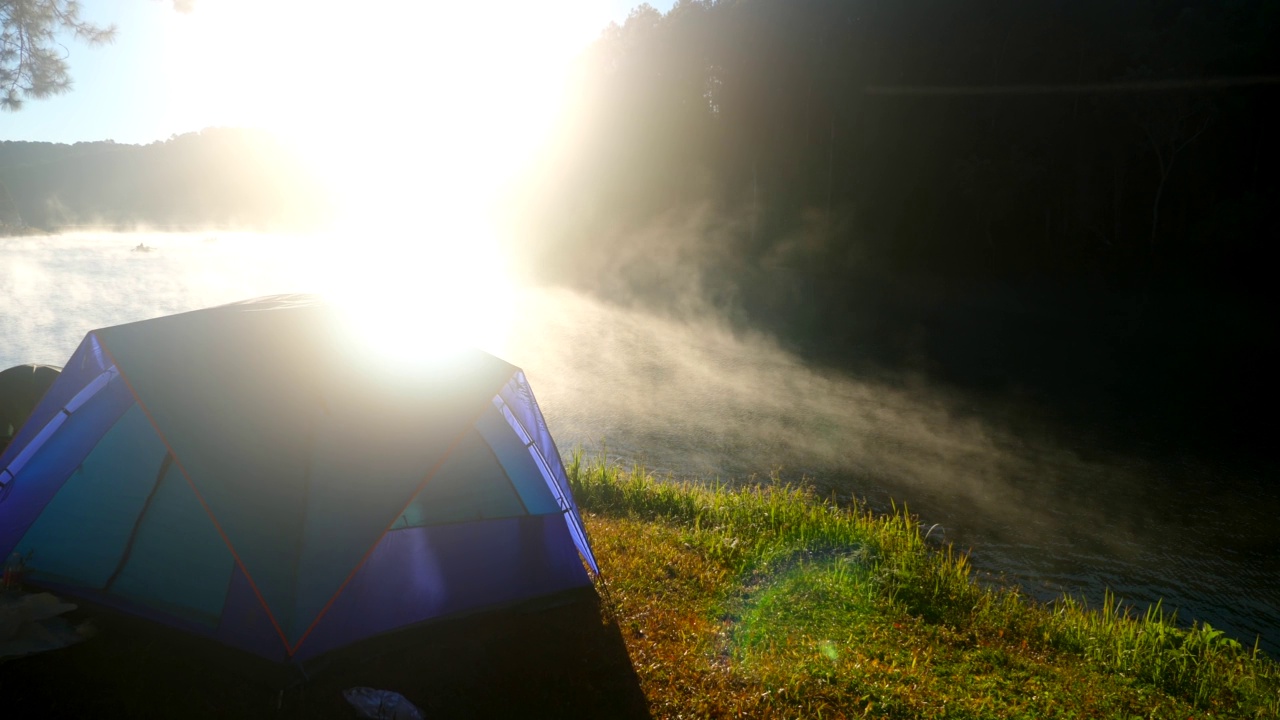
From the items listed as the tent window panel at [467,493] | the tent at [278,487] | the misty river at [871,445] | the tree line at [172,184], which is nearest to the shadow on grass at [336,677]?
the tent at [278,487]

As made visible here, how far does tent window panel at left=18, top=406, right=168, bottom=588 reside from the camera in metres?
5.38

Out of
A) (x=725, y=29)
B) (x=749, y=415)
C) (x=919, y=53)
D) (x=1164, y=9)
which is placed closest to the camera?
(x=749, y=415)

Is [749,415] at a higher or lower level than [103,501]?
lower

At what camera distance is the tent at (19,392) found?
802cm

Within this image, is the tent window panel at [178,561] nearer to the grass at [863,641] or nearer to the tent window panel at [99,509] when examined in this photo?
the tent window panel at [99,509]

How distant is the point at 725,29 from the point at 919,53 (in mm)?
11152

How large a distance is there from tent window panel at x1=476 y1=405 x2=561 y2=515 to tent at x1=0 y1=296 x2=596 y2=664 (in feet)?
0.04

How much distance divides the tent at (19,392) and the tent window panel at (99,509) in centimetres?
316

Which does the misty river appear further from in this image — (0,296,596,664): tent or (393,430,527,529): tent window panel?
(393,430,527,529): tent window panel

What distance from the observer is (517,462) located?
5984mm

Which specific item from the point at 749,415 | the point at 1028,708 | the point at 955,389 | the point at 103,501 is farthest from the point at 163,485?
the point at 955,389

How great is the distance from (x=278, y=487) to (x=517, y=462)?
1.79 m

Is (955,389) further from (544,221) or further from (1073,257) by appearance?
(544,221)

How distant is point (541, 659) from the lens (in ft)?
16.9
